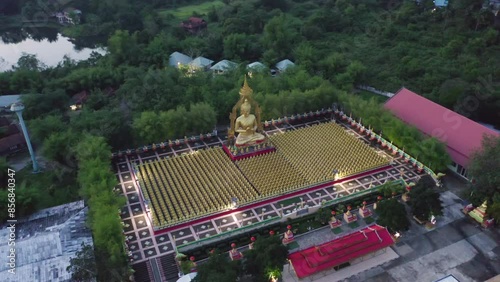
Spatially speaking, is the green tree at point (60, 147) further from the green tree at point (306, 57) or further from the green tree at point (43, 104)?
the green tree at point (306, 57)

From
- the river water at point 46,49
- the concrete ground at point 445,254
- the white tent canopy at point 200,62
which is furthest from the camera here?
the river water at point 46,49

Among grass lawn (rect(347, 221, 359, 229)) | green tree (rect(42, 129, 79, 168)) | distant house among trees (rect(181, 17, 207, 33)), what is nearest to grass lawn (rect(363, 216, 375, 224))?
grass lawn (rect(347, 221, 359, 229))

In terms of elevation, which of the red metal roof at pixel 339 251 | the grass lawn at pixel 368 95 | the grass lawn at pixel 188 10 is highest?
the grass lawn at pixel 188 10

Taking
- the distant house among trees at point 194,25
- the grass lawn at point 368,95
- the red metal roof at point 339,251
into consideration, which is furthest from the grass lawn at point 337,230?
the distant house among trees at point 194,25

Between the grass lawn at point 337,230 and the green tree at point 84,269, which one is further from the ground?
the green tree at point 84,269

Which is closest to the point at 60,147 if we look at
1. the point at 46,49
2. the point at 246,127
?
the point at 246,127

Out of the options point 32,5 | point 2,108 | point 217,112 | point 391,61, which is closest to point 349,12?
point 391,61

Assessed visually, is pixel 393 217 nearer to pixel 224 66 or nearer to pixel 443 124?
pixel 443 124

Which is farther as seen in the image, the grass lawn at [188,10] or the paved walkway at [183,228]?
the grass lawn at [188,10]
